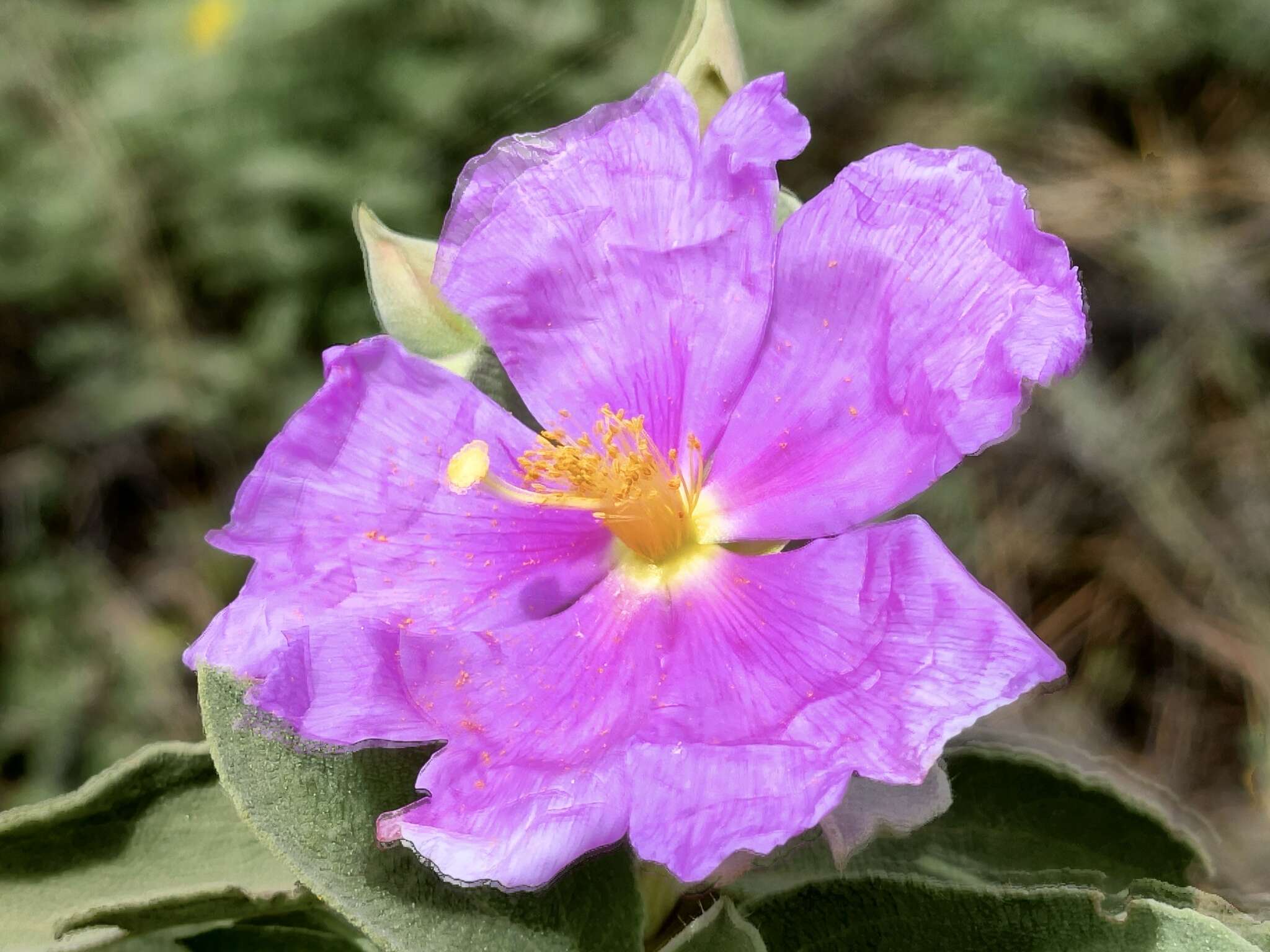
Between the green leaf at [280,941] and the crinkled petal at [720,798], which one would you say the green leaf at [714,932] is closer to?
the crinkled petal at [720,798]

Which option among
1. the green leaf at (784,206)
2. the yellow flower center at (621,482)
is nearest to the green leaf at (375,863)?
the yellow flower center at (621,482)

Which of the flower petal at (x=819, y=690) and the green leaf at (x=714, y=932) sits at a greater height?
the flower petal at (x=819, y=690)

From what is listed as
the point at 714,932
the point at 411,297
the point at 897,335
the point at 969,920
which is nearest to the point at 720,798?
the point at 714,932

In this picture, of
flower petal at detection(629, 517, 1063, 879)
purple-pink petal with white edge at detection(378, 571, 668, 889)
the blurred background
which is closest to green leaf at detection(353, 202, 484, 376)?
purple-pink petal with white edge at detection(378, 571, 668, 889)

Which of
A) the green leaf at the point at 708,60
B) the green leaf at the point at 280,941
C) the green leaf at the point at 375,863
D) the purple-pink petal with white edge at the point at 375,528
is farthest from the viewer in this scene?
the green leaf at the point at 280,941

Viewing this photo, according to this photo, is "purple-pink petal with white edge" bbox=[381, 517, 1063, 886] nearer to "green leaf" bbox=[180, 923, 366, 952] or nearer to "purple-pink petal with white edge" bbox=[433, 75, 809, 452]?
"purple-pink petal with white edge" bbox=[433, 75, 809, 452]

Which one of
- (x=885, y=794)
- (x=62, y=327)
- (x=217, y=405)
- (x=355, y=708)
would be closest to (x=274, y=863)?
(x=355, y=708)
